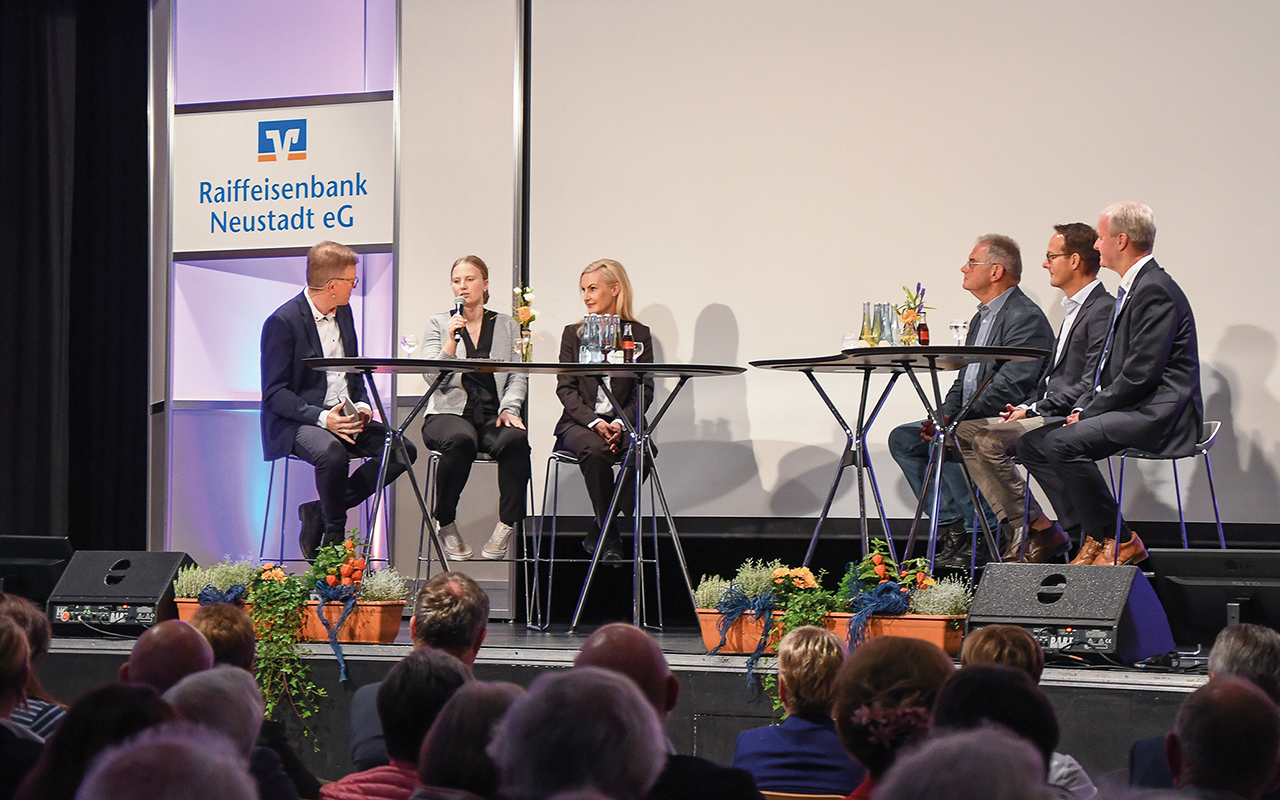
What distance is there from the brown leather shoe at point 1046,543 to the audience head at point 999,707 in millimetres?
3187

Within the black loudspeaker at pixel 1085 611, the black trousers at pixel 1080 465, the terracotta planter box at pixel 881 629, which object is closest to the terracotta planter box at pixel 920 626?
the terracotta planter box at pixel 881 629

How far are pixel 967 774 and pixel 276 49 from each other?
637cm

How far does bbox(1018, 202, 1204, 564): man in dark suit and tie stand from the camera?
14.3 ft

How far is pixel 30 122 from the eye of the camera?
20.1 ft

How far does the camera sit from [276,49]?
6691 mm

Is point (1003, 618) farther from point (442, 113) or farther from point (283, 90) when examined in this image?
point (283, 90)

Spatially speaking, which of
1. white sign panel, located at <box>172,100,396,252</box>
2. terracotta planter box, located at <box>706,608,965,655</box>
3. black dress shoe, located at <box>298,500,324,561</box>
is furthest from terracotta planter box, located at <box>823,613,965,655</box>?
white sign panel, located at <box>172,100,396,252</box>

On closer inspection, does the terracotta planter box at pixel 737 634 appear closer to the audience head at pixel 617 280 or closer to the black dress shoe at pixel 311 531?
the audience head at pixel 617 280

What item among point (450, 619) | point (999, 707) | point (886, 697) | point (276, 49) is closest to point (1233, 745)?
point (999, 707)

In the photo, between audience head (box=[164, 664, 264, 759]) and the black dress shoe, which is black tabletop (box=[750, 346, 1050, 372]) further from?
audience head (box=[164, 664, 264, 759])

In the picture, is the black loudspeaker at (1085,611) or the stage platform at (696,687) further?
the black loudspeaker at (1085,611)

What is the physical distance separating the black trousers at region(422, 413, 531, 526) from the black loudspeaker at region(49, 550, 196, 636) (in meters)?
1.05

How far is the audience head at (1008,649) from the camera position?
2543mm

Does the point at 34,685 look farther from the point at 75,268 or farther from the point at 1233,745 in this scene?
the point at 75,268
